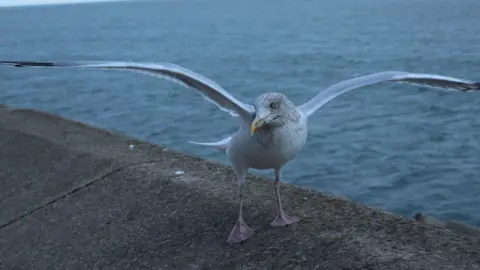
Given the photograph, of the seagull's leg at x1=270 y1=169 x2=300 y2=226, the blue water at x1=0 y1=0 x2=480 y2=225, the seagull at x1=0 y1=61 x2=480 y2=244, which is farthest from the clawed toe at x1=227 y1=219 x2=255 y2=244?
the blue water at x1=0 y1=0 x2=480 y2=225

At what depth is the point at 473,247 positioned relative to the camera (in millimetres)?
4039

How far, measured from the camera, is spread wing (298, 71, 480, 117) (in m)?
4.43

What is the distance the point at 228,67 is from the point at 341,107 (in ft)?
39.1

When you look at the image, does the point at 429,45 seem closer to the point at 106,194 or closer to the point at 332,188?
the point at 332,188

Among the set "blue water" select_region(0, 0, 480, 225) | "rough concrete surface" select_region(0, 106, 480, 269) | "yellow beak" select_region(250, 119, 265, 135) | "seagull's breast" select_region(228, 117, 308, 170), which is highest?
"yellow beak" select_region(250, 119, 265, 135)

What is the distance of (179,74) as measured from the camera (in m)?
4.14

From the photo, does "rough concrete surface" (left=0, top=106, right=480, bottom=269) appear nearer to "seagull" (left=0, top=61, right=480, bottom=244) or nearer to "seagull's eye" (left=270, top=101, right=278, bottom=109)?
"seagull" (left=0, top=61, right=480, bottom=244)

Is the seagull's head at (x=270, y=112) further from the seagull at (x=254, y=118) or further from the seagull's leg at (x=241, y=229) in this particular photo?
the seagull's leg at (x=241, y=229)

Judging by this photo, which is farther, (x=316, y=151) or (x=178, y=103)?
(x=178, y=103)

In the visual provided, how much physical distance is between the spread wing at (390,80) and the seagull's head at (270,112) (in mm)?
465

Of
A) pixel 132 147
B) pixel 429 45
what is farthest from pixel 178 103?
pixel 429 45

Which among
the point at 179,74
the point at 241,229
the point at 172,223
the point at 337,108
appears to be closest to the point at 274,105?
the point at 179,74

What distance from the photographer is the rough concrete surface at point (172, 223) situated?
13.4 feet

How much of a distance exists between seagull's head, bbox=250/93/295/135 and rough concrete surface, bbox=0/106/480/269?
94cm
